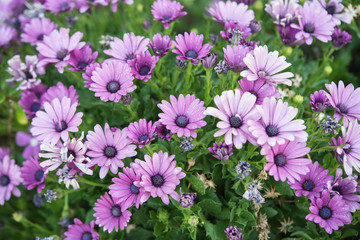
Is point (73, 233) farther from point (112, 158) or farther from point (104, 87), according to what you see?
point (104, 87)

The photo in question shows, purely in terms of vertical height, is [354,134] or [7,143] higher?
[354,134]

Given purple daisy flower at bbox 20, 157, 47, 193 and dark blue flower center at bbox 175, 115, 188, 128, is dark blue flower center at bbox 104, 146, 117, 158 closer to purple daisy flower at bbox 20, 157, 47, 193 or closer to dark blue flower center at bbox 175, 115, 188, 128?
dark blue flower center at bbox 175, 115, 188, 128

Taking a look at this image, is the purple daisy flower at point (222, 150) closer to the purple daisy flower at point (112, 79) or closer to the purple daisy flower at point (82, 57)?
the purple daisy flower at point (112, 79)

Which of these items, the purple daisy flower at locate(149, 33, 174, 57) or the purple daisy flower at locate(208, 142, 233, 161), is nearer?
the purple daisy flower at locate(208, 142, 233, 161)

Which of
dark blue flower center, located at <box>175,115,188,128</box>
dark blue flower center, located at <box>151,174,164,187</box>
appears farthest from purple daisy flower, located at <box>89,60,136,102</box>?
dark blue flower center, located at <box>151,174,164,187</box>

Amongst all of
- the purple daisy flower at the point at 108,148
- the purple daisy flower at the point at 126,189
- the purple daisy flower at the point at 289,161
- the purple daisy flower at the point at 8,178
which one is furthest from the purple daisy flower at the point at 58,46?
the purple daisy flower at the point at 289,161

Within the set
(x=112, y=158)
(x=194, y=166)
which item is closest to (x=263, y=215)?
(x=194, y=166)
